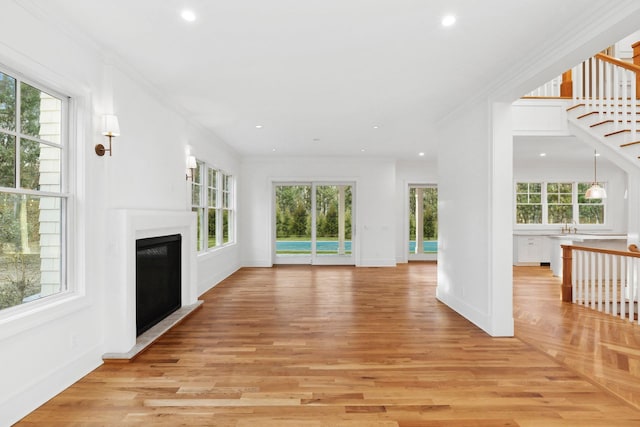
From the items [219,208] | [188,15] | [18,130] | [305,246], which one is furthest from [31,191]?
[305,246]

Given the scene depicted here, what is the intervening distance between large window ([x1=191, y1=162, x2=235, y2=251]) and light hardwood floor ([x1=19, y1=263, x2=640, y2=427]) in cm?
165

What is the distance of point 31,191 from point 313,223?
6.78 meters

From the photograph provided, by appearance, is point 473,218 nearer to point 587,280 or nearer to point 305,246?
point 587,280

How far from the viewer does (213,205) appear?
684 centimetres

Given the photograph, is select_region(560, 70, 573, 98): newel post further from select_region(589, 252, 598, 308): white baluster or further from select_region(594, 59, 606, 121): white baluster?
select_region(589, 252, 598, 308): white baluster

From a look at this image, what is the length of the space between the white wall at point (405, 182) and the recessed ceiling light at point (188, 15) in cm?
764

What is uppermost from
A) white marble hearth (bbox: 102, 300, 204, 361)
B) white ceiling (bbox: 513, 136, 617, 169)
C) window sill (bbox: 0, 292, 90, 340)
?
white ceiling (bbox: 513, 136, 617, 169)

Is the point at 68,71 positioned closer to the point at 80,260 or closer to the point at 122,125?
the point at 122,125

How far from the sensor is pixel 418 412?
2393 millimetres

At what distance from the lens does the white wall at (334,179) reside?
8.79 meters

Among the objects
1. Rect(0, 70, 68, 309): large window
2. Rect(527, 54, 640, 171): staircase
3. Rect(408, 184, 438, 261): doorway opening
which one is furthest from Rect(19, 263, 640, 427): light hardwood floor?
Rect(408, 184, 438, 261): doorway opening

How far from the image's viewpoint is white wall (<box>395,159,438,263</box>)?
9.59 m

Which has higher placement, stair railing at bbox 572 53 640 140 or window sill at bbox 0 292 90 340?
stair railing at bbox 572 53 640 140

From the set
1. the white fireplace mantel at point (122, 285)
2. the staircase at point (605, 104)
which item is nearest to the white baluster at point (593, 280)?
the staircase at point (605, 104)
